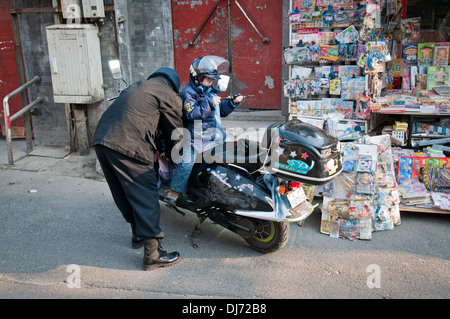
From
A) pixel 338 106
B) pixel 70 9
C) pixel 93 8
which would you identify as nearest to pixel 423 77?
pixel 338 106

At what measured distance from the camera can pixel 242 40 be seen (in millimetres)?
7305

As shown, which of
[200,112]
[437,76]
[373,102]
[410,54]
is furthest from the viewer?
[410,54]

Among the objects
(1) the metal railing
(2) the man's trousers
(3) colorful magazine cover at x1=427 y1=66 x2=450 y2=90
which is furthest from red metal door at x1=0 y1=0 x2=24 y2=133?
(3) colorful magazine cover at x1=427 y1=66 x2=450 y2=90

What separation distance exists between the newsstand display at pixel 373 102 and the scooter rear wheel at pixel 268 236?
730mm

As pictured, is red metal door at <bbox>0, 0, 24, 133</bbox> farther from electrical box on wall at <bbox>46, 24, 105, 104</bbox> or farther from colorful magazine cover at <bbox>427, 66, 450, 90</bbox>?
colorful magazine cover at <bbox>427, 66, 450, 90</bbox>

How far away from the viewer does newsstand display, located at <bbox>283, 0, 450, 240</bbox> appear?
4480 mm

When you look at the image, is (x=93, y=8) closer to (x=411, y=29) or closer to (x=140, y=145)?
(x=140, y=145)

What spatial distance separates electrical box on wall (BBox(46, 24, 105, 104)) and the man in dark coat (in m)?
3.01

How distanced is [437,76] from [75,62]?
5.16m

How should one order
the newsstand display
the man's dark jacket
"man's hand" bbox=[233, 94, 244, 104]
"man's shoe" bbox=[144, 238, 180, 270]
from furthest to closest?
the newsstand display < "man's hand" bbox=[233, 94, 244, 104] < "man's shoe" bbox=[144, 238, 180, 270] < the man's dark jacket

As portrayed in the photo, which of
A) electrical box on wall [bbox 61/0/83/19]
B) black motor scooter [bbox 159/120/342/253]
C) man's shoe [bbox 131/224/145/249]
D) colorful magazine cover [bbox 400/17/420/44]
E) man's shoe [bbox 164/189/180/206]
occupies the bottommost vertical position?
man's shoe [bbox 131/224/145/249]

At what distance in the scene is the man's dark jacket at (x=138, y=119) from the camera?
11.9 ft

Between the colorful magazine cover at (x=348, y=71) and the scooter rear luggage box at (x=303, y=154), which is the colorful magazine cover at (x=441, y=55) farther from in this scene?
the scooter rear luggage box at (x=303, y=154)

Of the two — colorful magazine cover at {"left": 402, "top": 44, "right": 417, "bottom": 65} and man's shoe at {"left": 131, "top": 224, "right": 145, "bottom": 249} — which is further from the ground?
colorful magazine cover at {"left": 402, "top": 44, "right": 417, "bottom": 65}
